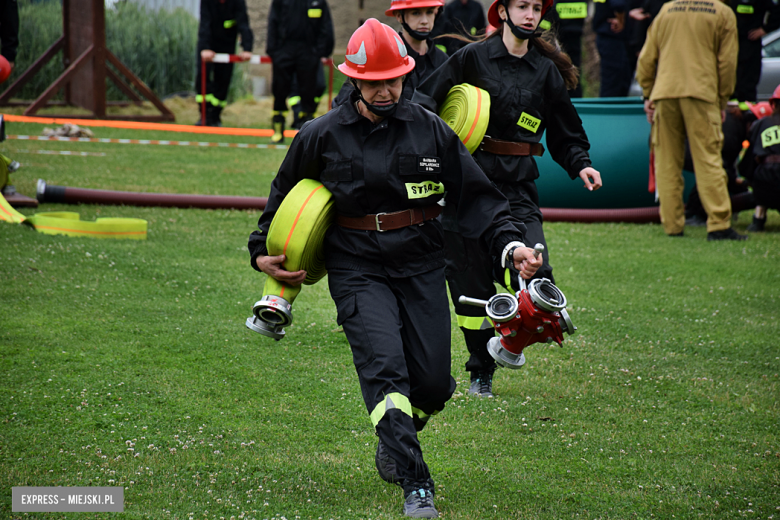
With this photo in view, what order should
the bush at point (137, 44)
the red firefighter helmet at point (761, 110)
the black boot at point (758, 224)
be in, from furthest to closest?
the bush at point (137, 44)
the black boot at point (758, 224)
the red firefighter helmet at point (761, 110)

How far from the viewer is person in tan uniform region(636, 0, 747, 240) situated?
884 cm

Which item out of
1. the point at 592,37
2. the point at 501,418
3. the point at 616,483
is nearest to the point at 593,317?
the point at 501,418

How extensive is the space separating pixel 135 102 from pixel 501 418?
1577cm

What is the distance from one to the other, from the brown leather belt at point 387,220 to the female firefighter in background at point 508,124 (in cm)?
109

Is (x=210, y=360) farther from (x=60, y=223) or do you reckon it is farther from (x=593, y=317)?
(x=60, y=223)

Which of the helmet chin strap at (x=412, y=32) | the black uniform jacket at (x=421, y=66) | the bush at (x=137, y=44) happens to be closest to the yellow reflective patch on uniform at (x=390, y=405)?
the black uniform jacket at (x=421, y=66)

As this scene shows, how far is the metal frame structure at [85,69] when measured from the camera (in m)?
16.2

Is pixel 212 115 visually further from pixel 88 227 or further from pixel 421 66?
pixel 421 66

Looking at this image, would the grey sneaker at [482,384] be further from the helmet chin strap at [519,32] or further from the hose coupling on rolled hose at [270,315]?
the helmet chin strap at [519,32]

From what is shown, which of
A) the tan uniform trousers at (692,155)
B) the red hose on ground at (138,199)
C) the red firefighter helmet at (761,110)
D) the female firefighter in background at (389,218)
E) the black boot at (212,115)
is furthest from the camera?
the black boot at (212,115)

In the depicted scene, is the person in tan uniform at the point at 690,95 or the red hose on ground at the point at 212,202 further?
the red hose on ground at the point at 212,202

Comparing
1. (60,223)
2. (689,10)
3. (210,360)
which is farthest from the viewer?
(689,10)

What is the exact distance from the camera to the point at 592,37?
73.3 ft

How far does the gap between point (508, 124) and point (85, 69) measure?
1457 centimetres
